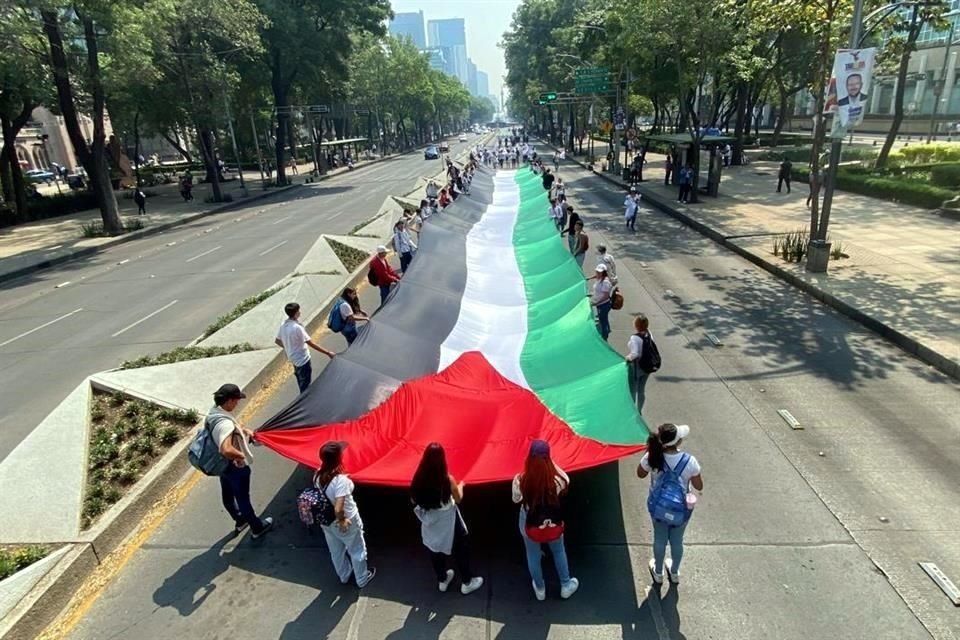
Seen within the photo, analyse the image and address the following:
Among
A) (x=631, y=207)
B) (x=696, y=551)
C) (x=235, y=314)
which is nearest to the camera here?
(x=696, y=551)

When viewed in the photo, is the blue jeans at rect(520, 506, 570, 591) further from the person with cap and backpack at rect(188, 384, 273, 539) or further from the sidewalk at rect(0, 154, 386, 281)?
the sidewalk at rect(0, 154, 386, 281)

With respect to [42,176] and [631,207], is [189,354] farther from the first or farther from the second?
[42,176]

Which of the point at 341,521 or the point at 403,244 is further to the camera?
the point at 403,244

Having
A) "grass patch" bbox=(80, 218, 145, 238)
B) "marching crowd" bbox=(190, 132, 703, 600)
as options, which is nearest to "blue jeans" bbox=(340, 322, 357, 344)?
"marching crowd" bbox=(190, 132, 703, 600)

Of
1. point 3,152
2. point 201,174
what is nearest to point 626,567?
point 3,152

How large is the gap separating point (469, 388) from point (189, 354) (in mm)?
6469

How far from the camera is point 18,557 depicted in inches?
234

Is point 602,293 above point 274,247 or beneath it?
above

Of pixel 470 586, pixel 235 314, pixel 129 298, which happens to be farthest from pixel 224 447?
pixel 129 298

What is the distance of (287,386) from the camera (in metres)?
10.5

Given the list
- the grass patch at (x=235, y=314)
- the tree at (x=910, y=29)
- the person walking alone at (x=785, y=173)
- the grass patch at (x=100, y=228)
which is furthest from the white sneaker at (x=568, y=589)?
the grass patch at (x=100, y=228)

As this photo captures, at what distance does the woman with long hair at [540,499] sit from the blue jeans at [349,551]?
5.33 ft

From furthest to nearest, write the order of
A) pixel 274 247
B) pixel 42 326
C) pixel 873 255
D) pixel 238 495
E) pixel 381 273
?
pixel 274 247 → pixel 873 255 → pixel 42 326 → pixel 381 273 → pixel 238 495

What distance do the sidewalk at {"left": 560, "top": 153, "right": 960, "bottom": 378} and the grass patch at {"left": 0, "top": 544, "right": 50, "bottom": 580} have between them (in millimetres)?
13277
